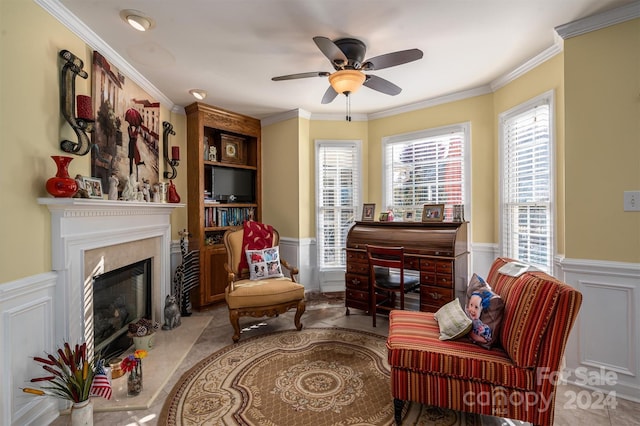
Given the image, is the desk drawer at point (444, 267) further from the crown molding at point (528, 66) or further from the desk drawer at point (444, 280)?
the crown molding at point (528, 66)

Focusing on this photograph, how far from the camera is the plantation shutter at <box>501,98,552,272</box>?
8.80 ft

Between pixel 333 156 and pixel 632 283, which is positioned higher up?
pixel 333 156

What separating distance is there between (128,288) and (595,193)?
13.5ft

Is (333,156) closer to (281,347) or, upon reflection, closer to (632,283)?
(281,347)

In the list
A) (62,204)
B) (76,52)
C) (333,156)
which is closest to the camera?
(62,204)

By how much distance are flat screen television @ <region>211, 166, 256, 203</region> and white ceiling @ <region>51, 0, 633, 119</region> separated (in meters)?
A: 1.23

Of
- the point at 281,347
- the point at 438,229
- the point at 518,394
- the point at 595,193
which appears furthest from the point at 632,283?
the point at 281,347

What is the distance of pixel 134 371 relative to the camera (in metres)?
2.08

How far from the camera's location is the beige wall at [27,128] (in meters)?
1.62

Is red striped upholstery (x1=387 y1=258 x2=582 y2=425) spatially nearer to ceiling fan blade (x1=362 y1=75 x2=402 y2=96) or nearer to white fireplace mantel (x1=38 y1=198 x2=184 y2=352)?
ceiling fan blade (x1=362 y1=75 x2=402 y2=96)

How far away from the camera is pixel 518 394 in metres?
1.58

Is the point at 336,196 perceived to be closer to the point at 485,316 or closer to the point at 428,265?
the point at 428,265

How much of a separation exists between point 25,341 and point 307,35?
275 centimetres

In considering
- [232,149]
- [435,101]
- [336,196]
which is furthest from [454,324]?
[232,149]
